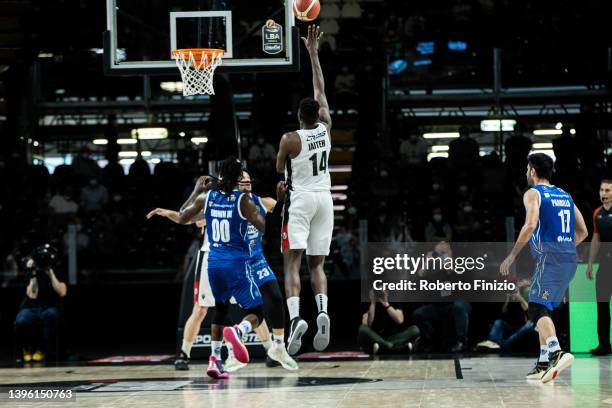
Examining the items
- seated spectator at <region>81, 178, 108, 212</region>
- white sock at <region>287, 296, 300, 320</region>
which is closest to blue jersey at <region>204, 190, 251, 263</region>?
white sock at <region>287, 296, 300, 320</region>

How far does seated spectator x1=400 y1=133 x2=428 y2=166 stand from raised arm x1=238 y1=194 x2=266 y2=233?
426 inches

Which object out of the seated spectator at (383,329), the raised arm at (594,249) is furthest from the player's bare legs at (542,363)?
the seated spectator at (383,329)

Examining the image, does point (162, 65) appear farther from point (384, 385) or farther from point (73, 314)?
point (73, 314)

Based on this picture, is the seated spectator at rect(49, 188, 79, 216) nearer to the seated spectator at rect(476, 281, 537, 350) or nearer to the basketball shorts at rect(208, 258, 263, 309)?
the seated spectator at rect(476, 281, 537, 350)

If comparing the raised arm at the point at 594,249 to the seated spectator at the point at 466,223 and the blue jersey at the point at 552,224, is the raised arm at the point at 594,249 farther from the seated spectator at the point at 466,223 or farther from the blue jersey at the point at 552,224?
the seated spectator at the point at 466,223

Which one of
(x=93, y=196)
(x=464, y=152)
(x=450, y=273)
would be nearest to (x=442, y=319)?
(x=450, y=273)

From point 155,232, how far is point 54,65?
277 inches

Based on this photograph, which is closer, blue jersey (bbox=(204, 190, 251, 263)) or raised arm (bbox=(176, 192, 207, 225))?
blue jersey (bbox=(204, 190, 251, 263))

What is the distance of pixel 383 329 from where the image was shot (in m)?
14.4

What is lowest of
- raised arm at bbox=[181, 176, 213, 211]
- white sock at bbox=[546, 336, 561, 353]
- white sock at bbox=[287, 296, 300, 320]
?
white sock at bbox=[546, 336, 561, 353]

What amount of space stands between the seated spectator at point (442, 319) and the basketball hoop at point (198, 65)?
5.28 m

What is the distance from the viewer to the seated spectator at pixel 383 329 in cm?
1399

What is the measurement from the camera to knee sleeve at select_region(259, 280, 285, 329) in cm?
1067

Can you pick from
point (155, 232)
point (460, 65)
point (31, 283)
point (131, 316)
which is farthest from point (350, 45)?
point (31, 283)
